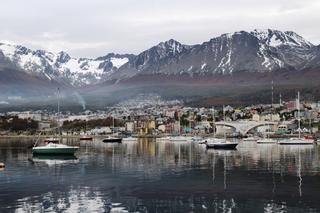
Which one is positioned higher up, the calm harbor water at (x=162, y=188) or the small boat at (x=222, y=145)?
the small boat at (x=222, y=145)

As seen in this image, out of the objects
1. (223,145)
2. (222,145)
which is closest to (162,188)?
(222,145)

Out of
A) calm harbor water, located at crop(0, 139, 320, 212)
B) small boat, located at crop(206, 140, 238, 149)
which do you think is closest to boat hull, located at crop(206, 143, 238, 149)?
small boat, located at crop(206, 140, 238, 149)

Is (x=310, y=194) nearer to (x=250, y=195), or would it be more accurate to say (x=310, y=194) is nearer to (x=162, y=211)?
(x=250, y=195)

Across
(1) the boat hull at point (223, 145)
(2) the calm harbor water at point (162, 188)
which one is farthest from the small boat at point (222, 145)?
(2) the calm harbor water at point (162, 188)

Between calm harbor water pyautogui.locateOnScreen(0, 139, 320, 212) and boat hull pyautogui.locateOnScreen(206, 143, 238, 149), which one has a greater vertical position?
boat hull pyautogui.locateOnScreen(206, 143, 238, 149)

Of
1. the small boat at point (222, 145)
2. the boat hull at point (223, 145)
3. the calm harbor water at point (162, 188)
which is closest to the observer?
the calm harbor water at point (162, 188)

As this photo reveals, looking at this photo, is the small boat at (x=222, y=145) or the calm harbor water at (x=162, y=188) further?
the small boat at (x=222, y=145)

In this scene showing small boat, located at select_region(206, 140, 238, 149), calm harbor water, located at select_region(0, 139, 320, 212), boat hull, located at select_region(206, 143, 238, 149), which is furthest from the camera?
small boat, located at select_region(206, 140, 238, 149)

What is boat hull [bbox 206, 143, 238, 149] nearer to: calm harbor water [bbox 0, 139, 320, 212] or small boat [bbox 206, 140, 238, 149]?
small boat [bbox 206, 140, 238, 149]

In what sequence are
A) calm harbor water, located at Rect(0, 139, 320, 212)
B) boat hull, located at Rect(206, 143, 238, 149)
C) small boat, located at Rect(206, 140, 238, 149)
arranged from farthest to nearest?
small boat, located at Rect(206, 140, 238, 149) < boat hull, located at Rect(206, 143, 238, 149) < calm harbor water, located at Rect(0, 139, 320, 212)

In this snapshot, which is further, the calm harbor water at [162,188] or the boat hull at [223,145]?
the boat hull at [223,145]

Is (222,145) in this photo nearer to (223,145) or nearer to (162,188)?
(223,145)

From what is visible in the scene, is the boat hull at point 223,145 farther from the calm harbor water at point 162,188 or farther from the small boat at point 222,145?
the calm harbor water at point 162,188

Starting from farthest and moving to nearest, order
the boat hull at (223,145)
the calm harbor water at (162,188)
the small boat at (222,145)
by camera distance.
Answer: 1. the small boat at (222,145)
2. the boat hull at (223,145)
3. the calm harbor water at (162,188)
